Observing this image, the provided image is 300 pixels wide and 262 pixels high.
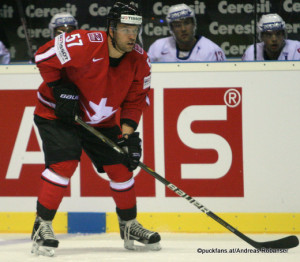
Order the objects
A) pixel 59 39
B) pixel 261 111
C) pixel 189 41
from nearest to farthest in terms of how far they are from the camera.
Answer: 1. pixel 59 39
2. pixel 261 111
3. pixel 189 41

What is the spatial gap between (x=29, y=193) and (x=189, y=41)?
4.56 ft

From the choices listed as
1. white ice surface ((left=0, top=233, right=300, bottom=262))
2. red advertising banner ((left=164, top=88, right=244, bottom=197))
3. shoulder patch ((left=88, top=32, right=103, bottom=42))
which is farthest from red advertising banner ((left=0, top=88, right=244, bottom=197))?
shoulder patch ((left=88, top=32, right=103, bottom=42))

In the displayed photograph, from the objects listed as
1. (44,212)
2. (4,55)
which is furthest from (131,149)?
(4,55)

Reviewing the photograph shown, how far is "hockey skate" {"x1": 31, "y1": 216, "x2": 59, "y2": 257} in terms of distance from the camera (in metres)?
3.45

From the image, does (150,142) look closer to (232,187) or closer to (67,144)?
(232,187)

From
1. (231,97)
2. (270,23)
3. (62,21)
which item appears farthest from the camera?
(62,21)

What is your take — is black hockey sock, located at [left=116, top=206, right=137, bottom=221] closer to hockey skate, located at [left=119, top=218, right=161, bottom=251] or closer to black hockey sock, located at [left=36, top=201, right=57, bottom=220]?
hockey skate, located at [left=119, top=218, right=161, bottom=251]

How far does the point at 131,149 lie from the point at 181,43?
1.44m

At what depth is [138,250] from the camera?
367cm

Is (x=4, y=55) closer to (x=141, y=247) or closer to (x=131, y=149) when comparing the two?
(x=131, y=149)

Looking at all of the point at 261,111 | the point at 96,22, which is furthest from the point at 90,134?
the point at 96,22

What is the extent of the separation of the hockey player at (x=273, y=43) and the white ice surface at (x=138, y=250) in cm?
116

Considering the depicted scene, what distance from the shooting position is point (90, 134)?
11.9ft

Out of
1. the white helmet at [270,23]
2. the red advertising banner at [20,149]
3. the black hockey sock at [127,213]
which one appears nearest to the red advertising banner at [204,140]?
the black hockey sock at [127,213]
